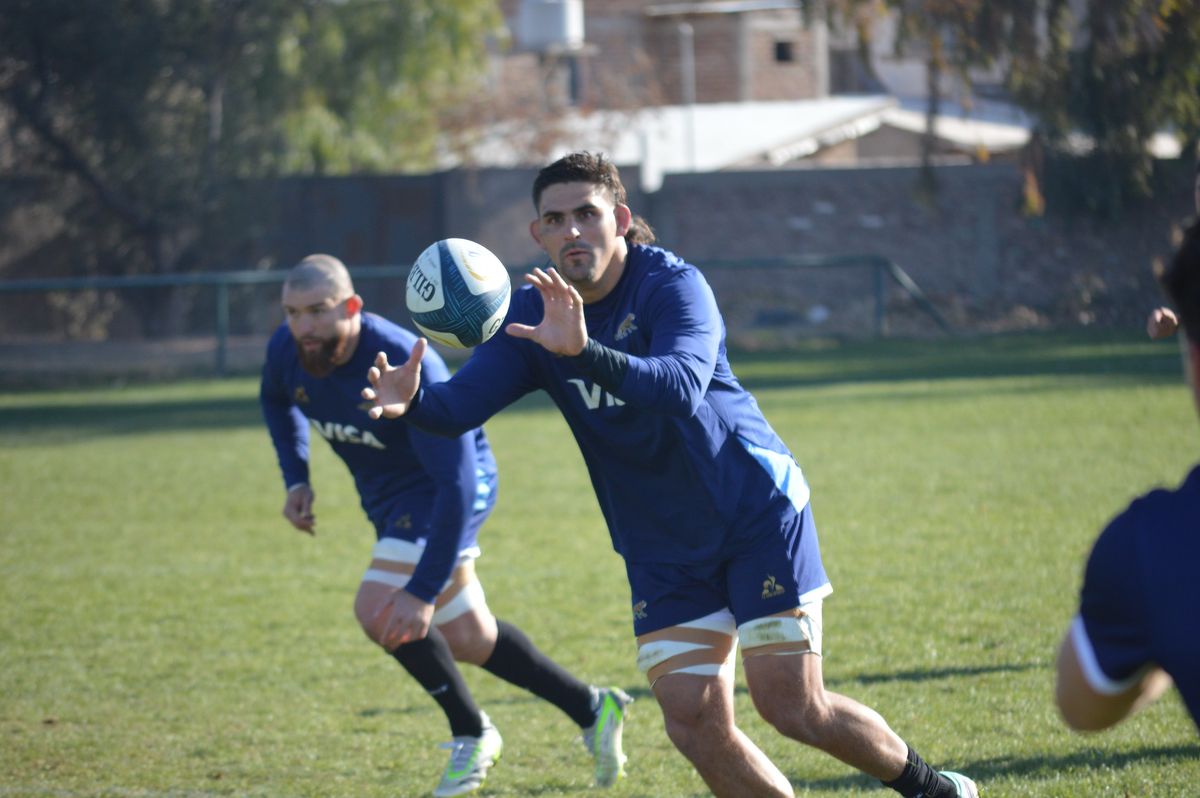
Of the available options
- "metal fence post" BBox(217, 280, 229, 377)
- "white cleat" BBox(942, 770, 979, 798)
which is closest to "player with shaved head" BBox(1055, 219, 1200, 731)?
"white cleat" BBox(942, 770, 979, 798)

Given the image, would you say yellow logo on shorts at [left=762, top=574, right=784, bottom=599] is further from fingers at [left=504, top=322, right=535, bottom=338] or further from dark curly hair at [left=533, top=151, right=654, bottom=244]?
dark curly hair at [left=533, top=151, right=654, bottom=244]

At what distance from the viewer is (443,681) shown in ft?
17.8

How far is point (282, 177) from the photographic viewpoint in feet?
82.3

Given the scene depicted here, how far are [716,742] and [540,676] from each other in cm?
167

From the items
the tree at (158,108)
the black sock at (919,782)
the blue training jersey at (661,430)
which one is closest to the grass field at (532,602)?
the black sock at (919,782)

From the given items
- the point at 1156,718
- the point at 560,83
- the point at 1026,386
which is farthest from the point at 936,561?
the point at 560,83

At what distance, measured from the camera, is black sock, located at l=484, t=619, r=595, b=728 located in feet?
18.2

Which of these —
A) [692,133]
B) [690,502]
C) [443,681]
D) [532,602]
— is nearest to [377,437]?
[443,681]

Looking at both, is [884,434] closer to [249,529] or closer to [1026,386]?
[1026,386]

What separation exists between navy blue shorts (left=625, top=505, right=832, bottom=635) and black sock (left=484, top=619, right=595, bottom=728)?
1.41 meters

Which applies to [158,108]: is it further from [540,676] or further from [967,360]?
[540,676]

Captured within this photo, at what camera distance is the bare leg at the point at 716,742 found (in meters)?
4.02

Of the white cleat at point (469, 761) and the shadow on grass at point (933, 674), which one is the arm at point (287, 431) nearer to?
the white cleat at point (469, 761)

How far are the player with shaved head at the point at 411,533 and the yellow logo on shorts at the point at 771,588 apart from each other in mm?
1429
